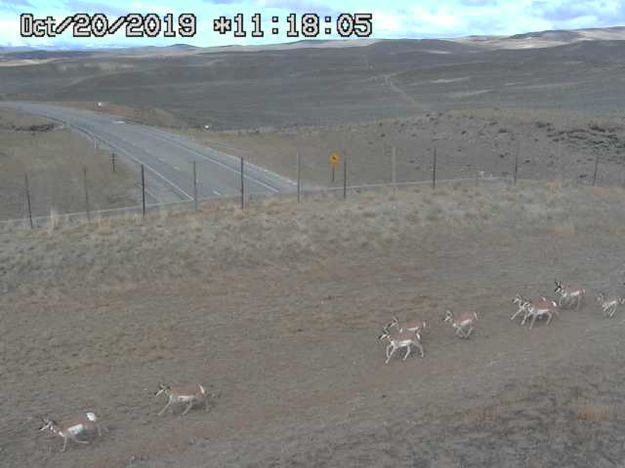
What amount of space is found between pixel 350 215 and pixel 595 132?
3066 centimetres

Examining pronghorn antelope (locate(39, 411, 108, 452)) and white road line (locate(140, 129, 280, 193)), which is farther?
white road line (locate(140, 129, 280, 193))

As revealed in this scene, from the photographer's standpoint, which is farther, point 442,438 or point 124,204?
point 124,204

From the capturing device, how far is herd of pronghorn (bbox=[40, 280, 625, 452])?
11.9m

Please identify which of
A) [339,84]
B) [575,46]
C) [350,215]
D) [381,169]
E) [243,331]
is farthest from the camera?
[575,46]

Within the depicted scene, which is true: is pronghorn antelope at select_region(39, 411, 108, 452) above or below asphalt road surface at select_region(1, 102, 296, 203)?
above

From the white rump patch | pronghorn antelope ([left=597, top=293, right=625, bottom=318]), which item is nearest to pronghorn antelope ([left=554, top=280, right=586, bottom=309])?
pronghorn antelope ([left=597, top=293, right=625, bottom=318])

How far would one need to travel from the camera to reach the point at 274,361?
51.4ft

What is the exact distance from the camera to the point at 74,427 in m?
11.7

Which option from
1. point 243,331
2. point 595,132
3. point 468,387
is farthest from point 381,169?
point 468,387

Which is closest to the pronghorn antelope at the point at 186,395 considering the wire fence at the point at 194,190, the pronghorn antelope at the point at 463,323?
the pronghorn antelope at the point at 463,323

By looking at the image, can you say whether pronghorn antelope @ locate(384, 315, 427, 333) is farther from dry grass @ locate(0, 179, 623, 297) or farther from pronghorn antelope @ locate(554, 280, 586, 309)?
dry grass @ locate(0, 179, 623, 297)

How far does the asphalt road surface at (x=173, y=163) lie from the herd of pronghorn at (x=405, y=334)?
18.7 meters

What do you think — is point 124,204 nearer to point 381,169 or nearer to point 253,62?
point 381,169

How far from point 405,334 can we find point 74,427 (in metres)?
6.67
